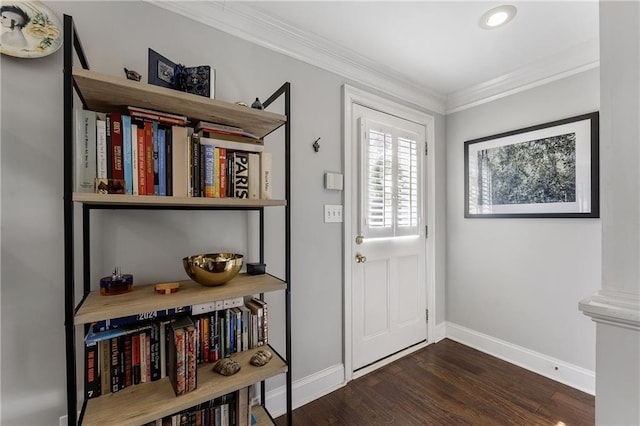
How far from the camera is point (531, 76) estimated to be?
2.23 metres

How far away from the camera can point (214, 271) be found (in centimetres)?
120

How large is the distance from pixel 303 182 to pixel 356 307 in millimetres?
1012

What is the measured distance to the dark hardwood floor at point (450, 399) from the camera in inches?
67.0

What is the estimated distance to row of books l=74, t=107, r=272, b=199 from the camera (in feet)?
3.32

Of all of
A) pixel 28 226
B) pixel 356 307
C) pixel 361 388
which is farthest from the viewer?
pixel 356 307

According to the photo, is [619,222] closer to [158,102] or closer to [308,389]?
[158,102]

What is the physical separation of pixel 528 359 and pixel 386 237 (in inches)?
56.8

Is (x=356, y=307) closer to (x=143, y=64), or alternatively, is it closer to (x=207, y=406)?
(x=207, y=406)

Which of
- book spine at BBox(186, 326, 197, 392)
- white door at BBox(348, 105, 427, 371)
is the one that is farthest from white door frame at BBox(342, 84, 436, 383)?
book spine at BBox(186, 326, 197, 392)

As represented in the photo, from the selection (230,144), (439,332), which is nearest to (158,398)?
(230,144)

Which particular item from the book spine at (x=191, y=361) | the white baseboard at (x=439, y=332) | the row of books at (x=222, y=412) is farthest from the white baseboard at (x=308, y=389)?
the white baseboard at (x=439, y=332)

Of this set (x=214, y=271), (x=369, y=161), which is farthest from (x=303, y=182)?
(x=214, y=271)

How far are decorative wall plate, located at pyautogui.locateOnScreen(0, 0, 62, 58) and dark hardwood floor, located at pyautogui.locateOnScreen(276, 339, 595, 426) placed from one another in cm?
212

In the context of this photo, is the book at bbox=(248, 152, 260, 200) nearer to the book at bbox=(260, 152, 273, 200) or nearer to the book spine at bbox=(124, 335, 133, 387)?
the book at bbox=(260, 152, 273, 200)
